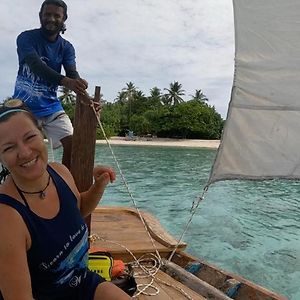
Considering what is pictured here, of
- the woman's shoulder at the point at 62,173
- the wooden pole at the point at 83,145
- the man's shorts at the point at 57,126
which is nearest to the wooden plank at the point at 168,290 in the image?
the wooden pole at the point at 83,145

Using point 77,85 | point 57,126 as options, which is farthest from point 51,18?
point 57,126

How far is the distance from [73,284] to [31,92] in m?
2.08

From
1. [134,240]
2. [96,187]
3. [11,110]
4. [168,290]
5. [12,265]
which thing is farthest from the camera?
[134,240]

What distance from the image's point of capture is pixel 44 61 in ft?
11.6

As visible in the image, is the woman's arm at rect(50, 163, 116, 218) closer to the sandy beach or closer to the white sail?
the white sail

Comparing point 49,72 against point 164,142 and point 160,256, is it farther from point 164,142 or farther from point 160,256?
point 164,142

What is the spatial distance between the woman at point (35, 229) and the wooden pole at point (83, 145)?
1350 millimetres

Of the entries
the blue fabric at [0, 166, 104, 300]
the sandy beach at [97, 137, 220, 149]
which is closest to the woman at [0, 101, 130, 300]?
the blue fabric at [0, 166, 104, 300]

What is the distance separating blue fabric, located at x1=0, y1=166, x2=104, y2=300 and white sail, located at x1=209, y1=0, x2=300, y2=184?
3.56ft

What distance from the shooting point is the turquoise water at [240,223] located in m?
6.52

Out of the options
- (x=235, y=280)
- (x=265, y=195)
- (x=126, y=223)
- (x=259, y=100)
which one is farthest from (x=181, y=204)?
(x=259, y=100)

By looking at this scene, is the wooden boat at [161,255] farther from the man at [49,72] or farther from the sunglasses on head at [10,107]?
the sunglasses on head at [10,107]

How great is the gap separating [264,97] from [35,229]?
4.89 feet

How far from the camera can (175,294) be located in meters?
2.96
